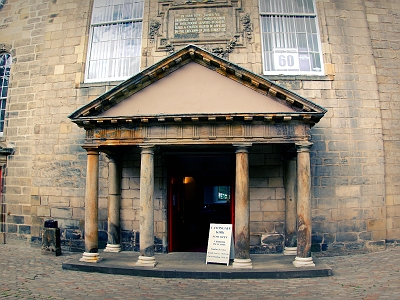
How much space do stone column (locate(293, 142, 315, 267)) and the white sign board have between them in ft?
5.63

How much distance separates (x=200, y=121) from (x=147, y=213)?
9.20 feet

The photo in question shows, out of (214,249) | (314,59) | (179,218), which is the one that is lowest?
(214,249)

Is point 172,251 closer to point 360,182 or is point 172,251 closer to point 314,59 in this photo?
point 360,182

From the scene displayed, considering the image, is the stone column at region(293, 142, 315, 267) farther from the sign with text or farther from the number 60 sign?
the sign with text

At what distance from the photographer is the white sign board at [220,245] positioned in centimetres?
852

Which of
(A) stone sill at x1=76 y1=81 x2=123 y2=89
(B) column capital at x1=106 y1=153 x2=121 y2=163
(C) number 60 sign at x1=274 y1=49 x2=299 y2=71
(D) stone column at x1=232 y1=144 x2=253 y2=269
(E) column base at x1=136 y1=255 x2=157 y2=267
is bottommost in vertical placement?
(E) column base at x1=136 y1=255 x2=157 y2=267

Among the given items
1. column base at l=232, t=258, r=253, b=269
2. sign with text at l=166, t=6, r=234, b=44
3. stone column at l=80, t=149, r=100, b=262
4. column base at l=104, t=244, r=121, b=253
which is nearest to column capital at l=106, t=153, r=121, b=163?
stone column at l=80, t=149, r=100, b=262

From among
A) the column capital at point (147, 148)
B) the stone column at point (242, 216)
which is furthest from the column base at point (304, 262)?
the column capital at point (147, 148)

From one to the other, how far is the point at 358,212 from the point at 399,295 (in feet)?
14.2

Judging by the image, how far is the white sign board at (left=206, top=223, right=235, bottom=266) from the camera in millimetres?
8523

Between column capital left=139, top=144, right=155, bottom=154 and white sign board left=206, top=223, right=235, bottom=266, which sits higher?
column capital left=139, top=144, right=155, bottom=154

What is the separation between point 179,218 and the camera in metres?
11.4

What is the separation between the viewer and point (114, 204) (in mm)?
10500


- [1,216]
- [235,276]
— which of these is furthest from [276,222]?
[1,216]
